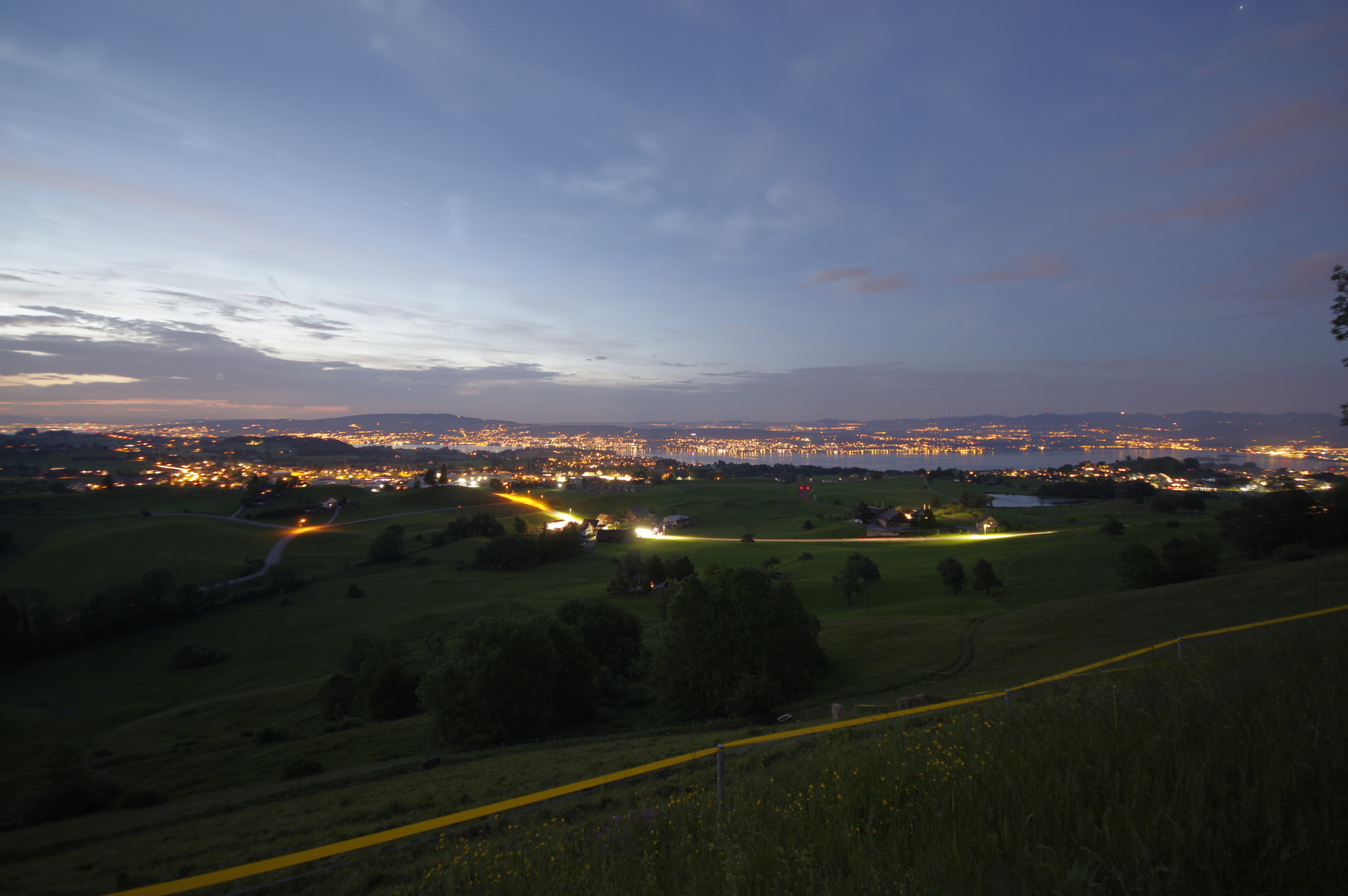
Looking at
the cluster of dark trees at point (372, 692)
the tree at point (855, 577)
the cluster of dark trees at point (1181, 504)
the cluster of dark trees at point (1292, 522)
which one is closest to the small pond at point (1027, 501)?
the cluster of dark trees at point (1181, 504)

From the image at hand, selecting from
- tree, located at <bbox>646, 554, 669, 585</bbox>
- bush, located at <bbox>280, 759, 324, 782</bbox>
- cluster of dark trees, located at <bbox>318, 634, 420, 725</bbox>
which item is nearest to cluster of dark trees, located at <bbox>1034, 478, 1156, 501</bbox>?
tree, located at <bbox>646, 554, 669, 585</bbox>

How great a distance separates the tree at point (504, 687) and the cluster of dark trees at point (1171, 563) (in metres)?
32.0

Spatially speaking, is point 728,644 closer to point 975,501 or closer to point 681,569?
point 681,569

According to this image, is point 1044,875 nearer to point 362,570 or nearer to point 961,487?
point 362,570

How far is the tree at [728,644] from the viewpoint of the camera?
927 inches

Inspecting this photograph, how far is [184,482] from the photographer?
104562mm

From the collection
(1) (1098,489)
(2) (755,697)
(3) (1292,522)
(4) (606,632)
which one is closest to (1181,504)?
(1) (1098,489)

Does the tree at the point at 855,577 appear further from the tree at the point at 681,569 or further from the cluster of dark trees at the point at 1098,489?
the cluster of dark trees at the point at 1098,489

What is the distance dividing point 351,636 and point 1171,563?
5511cm

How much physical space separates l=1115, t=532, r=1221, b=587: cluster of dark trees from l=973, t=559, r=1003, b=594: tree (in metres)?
7.08

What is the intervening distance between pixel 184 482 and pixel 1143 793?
141818 mm

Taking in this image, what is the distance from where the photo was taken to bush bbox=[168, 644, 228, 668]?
1505 inches

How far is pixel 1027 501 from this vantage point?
329ft

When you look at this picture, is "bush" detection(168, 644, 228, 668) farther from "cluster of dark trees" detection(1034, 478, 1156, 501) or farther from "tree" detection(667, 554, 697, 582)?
"cluster of dark trees" detection(1034, 478, 1156, 501)
